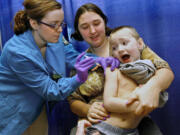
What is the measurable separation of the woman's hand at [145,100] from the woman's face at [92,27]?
0.51 meters

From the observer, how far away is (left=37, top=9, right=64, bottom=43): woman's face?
146cm

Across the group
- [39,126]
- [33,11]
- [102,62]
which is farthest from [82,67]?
[39,126]

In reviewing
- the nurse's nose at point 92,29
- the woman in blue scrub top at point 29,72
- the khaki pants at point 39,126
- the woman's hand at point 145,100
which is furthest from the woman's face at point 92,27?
the khaki pants at point 39,126

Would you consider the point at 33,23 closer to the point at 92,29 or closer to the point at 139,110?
the point at 92,29

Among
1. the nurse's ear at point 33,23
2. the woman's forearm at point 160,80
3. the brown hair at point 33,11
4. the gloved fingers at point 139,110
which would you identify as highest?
the brown hair at point 33,11

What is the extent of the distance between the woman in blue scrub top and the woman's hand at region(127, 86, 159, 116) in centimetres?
31

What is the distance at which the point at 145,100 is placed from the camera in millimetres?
1196

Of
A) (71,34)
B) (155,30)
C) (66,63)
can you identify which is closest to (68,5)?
(71,34)

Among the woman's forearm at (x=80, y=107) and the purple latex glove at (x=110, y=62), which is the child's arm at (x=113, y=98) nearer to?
the purple latex glove at (x=110, y=62)

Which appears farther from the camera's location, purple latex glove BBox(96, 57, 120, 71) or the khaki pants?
the khaki pants

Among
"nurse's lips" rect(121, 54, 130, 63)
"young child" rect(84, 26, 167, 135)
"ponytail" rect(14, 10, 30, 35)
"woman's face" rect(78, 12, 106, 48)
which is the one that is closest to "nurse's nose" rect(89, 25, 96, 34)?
"woman's face" rect(78, 12, 106, 48)

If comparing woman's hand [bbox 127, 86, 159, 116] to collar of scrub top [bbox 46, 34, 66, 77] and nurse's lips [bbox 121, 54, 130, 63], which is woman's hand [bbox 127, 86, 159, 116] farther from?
collar of scrub top [bbox 46, 34, 66, 77]

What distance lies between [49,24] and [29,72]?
312 mm

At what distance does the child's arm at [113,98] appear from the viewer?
48.3 inches
